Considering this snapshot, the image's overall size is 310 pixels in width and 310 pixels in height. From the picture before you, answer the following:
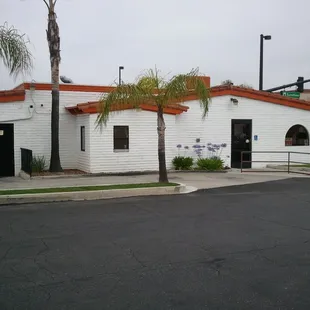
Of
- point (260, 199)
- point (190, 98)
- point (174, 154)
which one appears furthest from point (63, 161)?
point (260, 199)

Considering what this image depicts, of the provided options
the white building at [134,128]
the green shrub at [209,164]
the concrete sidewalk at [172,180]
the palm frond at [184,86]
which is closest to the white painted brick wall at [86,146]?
the white building at [134,128]

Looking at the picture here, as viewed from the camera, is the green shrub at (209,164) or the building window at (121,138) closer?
the building window at (121,138)

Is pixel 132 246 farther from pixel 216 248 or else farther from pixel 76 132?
pixel 76 132

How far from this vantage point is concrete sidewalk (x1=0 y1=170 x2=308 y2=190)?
43.9ft

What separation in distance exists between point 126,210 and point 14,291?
16.6 ft

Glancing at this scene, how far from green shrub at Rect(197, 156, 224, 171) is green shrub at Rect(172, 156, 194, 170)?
1.85 feet

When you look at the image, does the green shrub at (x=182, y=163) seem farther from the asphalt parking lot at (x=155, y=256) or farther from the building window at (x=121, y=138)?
the asphalt parking lot at (x=155, y=256)

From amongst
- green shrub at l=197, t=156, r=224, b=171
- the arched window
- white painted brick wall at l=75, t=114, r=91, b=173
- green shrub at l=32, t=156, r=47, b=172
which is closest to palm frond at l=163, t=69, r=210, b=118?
white painted brick wall at l=75, t=114, r=91, b=173

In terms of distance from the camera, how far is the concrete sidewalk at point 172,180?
13367 millimetres

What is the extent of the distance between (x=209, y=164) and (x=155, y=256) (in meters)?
12.6

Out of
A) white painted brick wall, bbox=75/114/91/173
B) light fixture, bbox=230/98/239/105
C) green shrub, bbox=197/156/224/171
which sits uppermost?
light fixture, bbox=230/98/239/105

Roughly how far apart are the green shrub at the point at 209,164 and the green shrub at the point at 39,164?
22.0ft

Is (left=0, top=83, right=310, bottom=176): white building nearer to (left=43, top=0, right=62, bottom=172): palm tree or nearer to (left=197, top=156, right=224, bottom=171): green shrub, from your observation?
(left=197, top=156, right=224, bottom=171): green shrub

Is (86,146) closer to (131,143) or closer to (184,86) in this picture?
(131,143)
